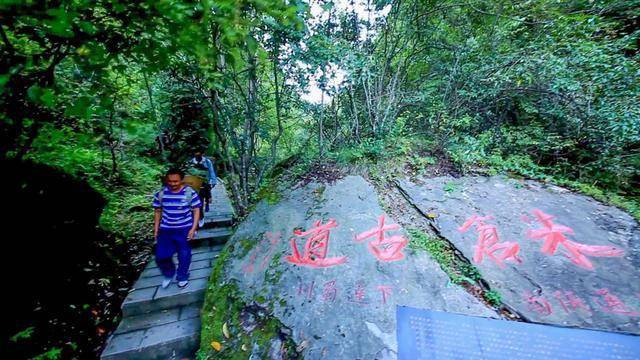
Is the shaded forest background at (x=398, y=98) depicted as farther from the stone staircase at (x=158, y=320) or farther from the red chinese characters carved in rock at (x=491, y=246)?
the red chinese characters carved in rock at (x=491, y=246)

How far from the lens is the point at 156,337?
10.8ft

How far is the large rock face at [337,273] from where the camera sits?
2562mm

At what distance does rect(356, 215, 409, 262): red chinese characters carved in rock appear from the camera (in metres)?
3.12

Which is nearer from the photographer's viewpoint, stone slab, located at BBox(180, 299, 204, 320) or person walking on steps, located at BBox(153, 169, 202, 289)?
person walking on steps, located at BBox(153, 169, 202, 289)

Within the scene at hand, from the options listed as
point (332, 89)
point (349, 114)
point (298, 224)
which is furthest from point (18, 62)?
point (349, 114)

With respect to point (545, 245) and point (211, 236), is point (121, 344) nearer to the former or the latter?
point (211, 236)

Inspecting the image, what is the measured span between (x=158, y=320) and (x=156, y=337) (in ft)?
0.98

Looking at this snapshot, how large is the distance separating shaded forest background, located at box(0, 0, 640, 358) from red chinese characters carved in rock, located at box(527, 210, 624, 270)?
104 centimetres

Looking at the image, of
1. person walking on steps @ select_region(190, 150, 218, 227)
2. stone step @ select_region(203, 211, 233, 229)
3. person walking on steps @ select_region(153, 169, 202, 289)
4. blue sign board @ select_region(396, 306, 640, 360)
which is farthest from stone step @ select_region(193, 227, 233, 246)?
blue sign board @ select_region(396, 306, 640, 360)

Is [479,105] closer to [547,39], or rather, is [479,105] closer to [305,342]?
[547,39]

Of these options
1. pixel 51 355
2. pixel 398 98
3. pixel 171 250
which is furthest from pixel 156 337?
pixel 398 98

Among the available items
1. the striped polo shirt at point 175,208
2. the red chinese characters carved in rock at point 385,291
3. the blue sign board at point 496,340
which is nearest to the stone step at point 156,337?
the striped polo shirt at point 175,208

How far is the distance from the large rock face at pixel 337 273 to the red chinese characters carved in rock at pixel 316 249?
0.04 feet

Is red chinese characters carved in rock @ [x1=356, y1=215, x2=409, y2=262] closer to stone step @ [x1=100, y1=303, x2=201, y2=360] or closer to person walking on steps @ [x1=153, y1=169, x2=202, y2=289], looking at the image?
person walking on steps @ [x1=153, y1=169, x2=202, y2=289]
